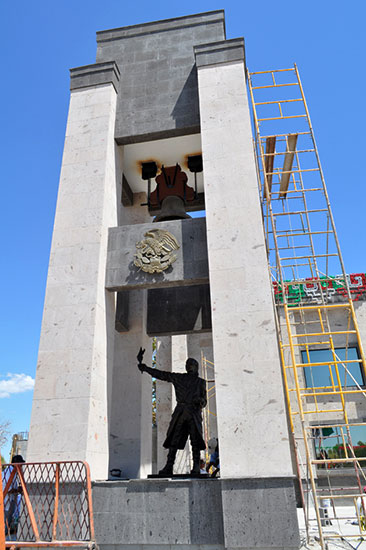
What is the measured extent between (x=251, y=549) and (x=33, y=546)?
3.52m

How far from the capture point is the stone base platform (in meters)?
6.85

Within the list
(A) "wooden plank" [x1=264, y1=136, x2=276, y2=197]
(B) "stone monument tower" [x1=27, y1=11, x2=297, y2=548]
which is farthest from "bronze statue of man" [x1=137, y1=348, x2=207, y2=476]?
(A) "wooden plank" [x1=264, y1=136, x2=276, y2=197]

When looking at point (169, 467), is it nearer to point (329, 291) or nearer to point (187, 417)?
point (187, 417)

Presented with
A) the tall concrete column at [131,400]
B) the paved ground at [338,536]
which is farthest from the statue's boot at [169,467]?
the paved ground at [338,536]

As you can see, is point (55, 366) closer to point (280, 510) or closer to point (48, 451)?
point (48, 451)

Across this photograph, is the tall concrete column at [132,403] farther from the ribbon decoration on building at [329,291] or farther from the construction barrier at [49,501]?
the ribbon decoration on building at [329,291]

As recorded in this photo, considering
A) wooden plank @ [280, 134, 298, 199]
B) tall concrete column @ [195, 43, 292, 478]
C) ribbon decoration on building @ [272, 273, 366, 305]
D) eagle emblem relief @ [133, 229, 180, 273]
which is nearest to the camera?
tall concrete column @ [195, 43, 292, 478]

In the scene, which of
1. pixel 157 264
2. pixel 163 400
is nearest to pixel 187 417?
pixel 157 264

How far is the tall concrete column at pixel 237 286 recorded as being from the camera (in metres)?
7.50

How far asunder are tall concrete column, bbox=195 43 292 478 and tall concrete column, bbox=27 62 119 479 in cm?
258

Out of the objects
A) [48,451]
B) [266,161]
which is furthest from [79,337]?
[266,161]

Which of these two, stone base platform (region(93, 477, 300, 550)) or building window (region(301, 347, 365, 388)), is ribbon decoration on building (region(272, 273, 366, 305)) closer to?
building window (region(301, 347, 365, 388))

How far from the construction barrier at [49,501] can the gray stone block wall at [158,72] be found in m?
8.40

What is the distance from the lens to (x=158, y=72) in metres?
12.1
